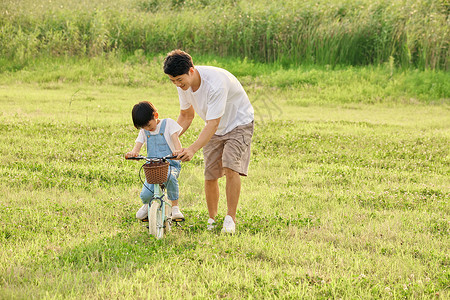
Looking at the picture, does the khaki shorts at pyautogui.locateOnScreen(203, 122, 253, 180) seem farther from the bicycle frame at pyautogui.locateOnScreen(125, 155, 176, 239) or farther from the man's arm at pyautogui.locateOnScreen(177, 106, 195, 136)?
the bicycle frame at pyautogui.locateOnScreen(125, 155, 176, 239)

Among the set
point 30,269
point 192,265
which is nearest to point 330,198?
point 192,265

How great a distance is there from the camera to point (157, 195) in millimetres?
5418

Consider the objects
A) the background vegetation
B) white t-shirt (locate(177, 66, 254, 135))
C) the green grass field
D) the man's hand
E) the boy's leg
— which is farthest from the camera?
the boy's leg

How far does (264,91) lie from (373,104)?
10.7 ft

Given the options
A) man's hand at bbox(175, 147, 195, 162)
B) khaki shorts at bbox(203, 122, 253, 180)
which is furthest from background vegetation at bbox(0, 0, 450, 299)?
man's hand at bbox(175, 147, 195, 162)

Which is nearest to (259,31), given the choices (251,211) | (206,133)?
(251,211)

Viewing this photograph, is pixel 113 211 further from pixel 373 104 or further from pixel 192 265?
pixel 373 104

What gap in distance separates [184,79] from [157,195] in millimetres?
1220

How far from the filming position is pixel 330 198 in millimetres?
7055

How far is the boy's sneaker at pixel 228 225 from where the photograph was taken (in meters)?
5.67

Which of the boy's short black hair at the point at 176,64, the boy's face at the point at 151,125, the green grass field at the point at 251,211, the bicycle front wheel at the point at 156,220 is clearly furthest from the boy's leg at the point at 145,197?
the boy's short black hair at the point at 176,64

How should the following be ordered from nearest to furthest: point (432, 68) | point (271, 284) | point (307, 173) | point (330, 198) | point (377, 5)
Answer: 1. point (271, 284)
2. point (330, 198)
3. point (307, 173)
4. point (432, 68)
5. point (377, 5)

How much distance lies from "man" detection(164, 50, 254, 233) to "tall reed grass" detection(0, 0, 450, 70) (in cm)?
1199

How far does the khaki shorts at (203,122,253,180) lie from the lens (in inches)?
223
